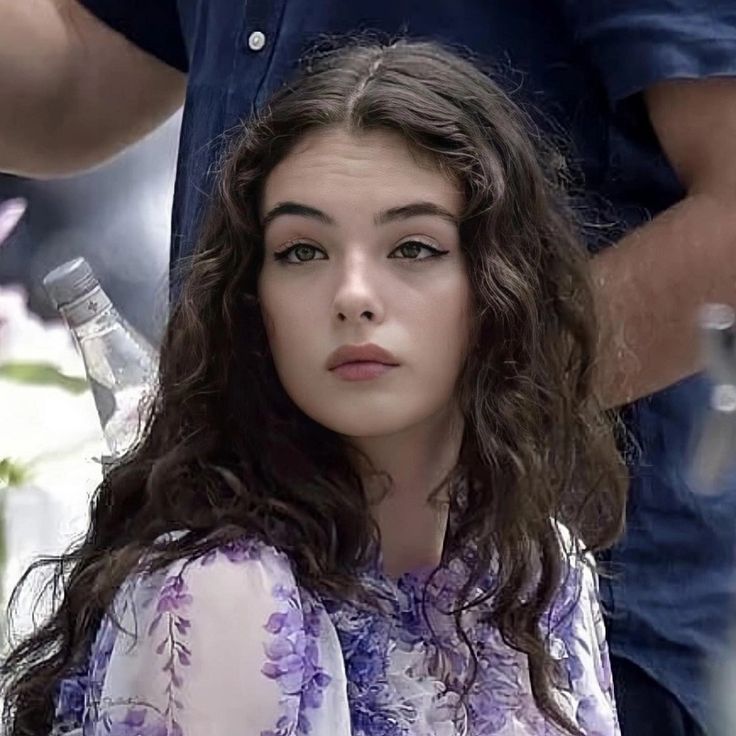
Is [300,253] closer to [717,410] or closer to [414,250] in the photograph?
[414,250]

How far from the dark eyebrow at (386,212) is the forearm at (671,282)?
5.4 inches

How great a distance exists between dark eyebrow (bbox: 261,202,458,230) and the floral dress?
0.43 ft

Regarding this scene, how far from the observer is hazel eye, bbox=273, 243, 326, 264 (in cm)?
67

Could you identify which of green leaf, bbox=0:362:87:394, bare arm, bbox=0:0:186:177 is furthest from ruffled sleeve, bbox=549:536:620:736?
bare arm, bbox=0:0:186:177

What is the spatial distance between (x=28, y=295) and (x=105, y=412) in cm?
12

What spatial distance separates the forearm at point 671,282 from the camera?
0.78m

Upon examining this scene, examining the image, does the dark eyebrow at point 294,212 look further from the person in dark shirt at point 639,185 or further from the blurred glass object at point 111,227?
the blurred glass object at point 111,227

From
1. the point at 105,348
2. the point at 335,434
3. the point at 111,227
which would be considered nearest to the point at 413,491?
the point at 335,434

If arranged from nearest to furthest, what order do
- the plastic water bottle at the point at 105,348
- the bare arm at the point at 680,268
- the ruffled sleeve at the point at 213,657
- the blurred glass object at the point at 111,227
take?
1. the ruffled sleeve at the point at 213,657
2. the bare arm at the point at 680,268
3. the plastic water bottle at the point at 105,348
4. the blurred glass object at the point at 111,227

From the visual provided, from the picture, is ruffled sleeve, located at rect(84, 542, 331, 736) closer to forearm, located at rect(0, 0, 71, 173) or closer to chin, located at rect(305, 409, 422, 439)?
chin, located at rect(305, 409, 422, 439)

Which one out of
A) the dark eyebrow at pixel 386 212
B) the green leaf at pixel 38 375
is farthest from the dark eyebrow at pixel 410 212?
the green leaf at pixel 38 375

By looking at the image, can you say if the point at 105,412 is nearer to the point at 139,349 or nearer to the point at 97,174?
the point at 139,349

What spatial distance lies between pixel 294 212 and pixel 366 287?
1.9 inches

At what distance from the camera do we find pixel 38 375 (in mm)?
1014
